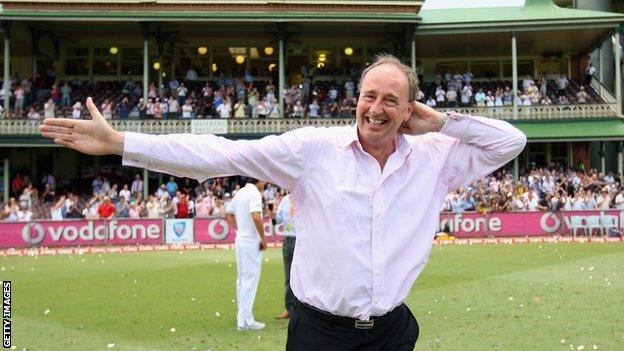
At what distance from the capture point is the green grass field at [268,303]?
8.69 m

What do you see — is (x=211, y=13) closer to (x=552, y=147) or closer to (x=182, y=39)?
(x=182, y=39)

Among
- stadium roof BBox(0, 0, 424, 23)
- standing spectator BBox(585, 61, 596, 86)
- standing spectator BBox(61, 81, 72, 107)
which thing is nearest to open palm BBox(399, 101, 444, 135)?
stadium roof BBox(0, 0, 424, 23)

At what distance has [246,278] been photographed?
9.93m

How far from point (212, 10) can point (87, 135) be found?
111 feet

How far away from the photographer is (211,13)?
3616 cm

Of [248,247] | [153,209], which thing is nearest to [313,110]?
[153,209]

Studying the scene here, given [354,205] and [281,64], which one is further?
[281,64]

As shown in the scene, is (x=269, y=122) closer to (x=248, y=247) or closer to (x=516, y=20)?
(x=516, y=20)

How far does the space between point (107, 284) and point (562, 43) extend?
3215 centimetres

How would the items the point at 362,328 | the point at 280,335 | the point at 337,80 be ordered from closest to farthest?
the point at 362,328 → the point at 280,335 → the point at 337,80

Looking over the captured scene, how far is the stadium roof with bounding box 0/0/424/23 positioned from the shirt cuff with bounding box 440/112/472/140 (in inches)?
1301

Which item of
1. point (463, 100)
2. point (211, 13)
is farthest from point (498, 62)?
point (211, 13)

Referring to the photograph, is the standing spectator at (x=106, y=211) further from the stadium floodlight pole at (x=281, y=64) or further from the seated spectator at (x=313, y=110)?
the seated spectator at (x=313, y=110)

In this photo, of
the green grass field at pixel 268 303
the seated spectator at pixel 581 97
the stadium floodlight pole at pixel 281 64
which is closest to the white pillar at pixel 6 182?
the stadium floodlight pole at pixel 281 64
